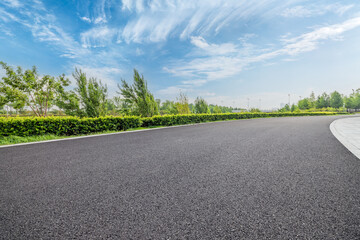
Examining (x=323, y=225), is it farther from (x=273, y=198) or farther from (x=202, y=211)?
(x=202, y=211)

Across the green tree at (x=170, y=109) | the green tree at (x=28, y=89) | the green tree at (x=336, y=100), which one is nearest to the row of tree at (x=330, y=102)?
the green tree at (x=336, y=100)

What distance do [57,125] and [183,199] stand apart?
31.4 feet

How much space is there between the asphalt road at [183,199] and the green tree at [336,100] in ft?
276

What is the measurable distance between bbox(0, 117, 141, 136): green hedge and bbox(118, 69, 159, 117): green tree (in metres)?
4.68

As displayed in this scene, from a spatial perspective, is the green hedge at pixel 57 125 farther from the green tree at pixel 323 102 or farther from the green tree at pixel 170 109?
the green tree at pixel 323 102

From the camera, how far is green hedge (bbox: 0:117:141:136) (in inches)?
310

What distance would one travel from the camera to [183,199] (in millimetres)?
2396

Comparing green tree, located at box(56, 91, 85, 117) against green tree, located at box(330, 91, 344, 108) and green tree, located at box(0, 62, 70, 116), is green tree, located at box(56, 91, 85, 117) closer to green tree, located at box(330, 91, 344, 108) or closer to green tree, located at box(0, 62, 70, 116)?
green tree, located at box(0, 62, 70, 116)

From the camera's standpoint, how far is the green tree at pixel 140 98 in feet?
56.1

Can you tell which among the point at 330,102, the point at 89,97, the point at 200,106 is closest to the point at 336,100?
the point at 330,102

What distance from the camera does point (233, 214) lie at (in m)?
2.02

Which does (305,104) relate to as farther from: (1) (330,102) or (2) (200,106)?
(2) (200,106)

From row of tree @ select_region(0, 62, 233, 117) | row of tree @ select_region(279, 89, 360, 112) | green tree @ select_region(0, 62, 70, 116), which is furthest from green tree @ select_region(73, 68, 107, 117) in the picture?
row of tree @ select_region(279, 89, 360, 112)

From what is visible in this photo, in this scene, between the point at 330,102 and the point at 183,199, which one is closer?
the point at 183,199
